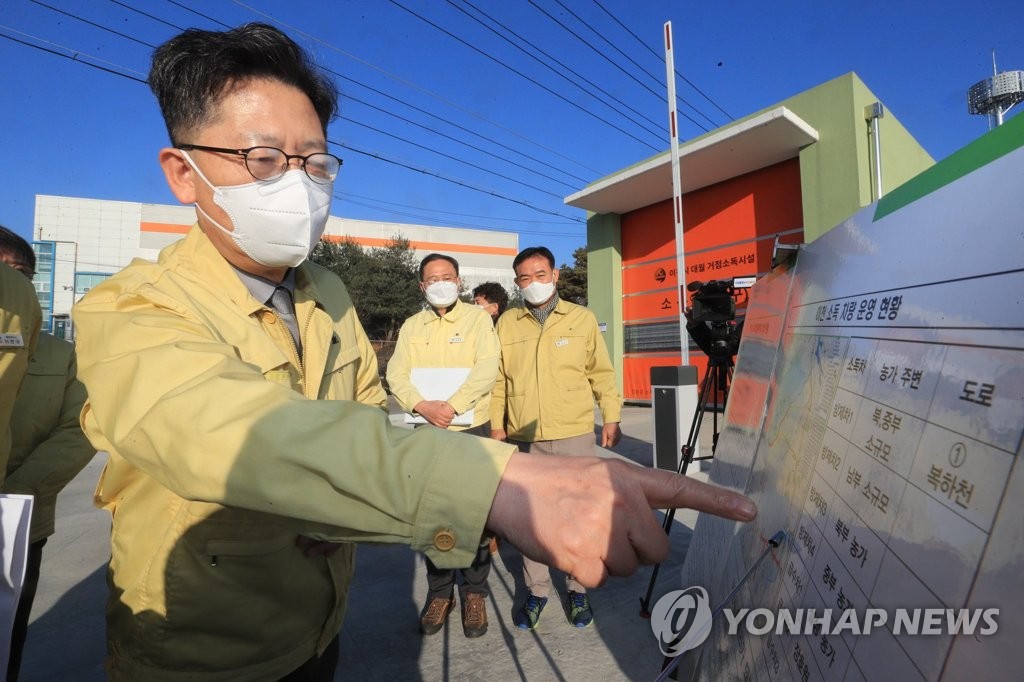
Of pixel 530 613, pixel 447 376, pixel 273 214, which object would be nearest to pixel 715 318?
pixel 447 376

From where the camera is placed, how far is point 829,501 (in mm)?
753

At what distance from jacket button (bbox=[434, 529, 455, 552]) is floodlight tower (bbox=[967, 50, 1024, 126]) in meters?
22.3

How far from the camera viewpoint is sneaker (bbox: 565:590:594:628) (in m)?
2.66

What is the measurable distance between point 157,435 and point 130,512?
540 mm

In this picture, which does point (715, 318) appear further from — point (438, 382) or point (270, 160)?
point (270, 160)

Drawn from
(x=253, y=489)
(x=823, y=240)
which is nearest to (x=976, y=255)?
(x=823, y=240)

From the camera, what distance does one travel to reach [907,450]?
1.95 ft

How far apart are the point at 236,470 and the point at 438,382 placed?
8.21 feet

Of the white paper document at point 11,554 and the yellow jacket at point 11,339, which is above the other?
the yellow jacket at point 11,339

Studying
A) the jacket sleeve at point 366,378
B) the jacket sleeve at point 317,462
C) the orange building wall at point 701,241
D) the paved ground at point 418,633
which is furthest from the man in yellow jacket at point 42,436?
the orange building wall at point 701,241

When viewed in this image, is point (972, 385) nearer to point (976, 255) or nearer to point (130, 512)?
point (976, 255)

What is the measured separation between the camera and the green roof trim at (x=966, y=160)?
21.1 inches

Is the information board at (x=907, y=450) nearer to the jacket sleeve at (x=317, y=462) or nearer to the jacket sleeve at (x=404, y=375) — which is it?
the jacket sleeve at (x=317, y=462)

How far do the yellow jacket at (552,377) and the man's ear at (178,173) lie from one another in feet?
7.03
